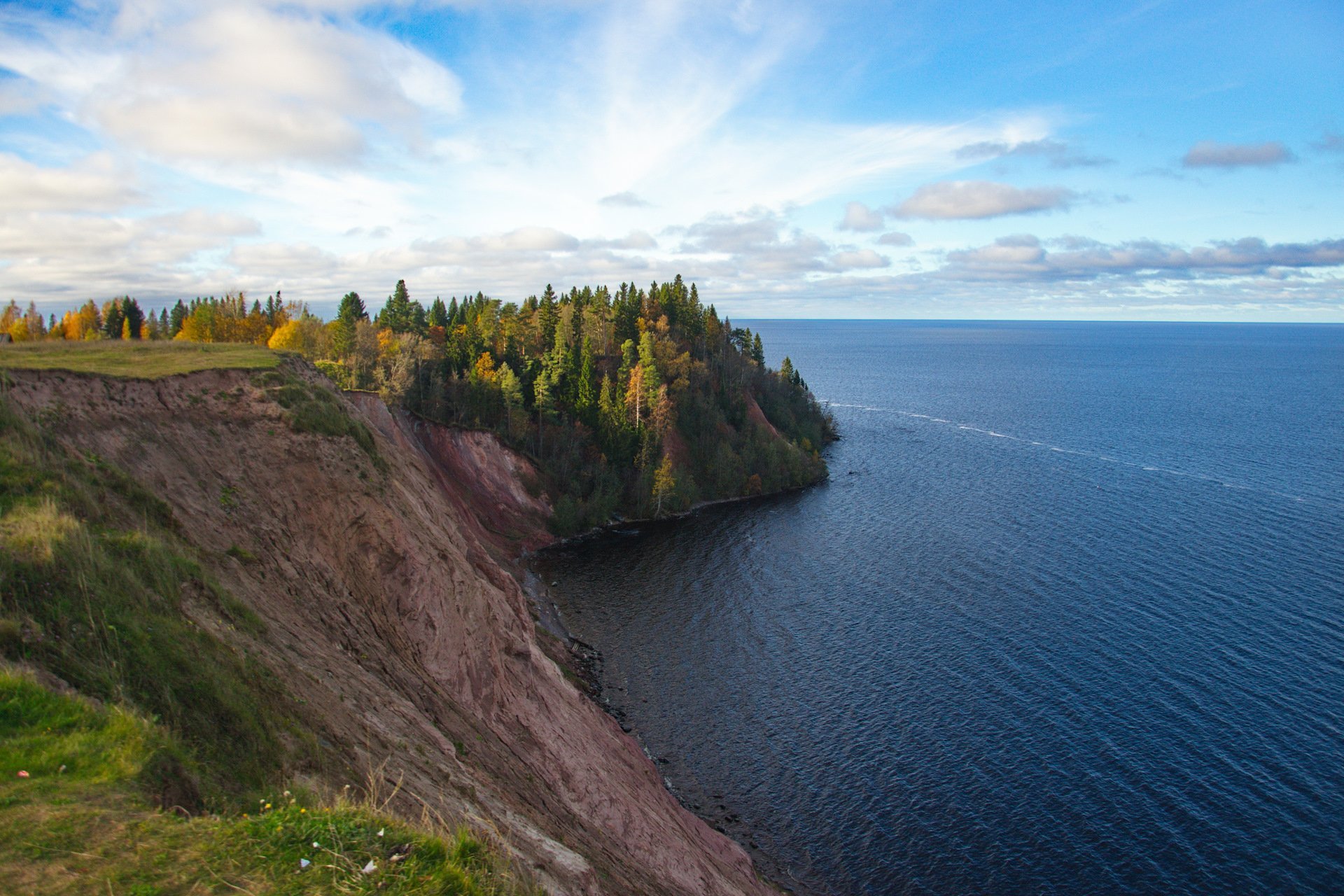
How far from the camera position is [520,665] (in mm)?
34188

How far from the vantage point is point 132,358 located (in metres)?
29.2

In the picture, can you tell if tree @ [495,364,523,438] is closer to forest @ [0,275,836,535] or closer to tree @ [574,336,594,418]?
forest @ [0,275,836,535]

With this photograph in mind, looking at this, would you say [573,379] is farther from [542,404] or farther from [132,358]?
[132,358]

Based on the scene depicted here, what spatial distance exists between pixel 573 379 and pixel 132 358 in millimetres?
63508

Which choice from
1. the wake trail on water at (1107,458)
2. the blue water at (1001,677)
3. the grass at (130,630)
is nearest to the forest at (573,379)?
the blue water at (1001,677)

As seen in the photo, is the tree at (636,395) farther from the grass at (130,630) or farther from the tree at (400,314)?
the grass at (130,630)

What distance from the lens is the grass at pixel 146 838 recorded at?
27.0 feet

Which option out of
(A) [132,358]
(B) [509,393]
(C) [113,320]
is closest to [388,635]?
(A) [132,358]

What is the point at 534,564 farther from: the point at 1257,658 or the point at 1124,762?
the point at 1257,658

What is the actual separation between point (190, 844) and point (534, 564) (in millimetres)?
59060

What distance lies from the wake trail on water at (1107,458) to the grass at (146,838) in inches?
3848

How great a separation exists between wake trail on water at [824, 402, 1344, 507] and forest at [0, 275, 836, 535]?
34010 millimetres

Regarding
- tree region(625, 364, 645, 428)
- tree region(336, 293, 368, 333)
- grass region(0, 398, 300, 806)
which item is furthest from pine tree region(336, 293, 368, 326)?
grass region(0, 398, 300, 806)

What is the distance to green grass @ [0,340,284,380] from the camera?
25.4 m
